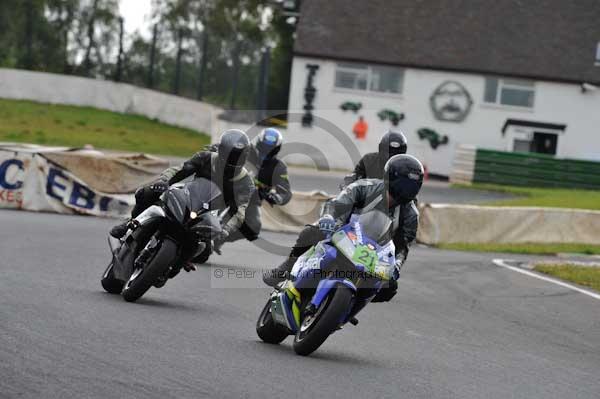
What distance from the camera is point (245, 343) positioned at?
8.72 meters

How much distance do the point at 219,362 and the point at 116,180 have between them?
44.5 feet

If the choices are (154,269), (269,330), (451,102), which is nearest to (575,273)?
(154,269)

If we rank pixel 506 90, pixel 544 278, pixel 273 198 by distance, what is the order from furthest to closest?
1. pixel 506 90
2. pixel 544 278
3. pixel 273 198

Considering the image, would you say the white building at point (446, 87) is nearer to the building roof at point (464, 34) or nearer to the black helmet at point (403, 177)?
the building roof at point (464, 34)

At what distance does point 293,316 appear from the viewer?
8.56 m

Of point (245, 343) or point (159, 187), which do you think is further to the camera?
point (159, 187)

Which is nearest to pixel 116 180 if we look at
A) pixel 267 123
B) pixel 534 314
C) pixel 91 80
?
pixel 534 314

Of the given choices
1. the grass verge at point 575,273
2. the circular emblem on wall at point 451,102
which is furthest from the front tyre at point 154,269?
the circular emblem on wall at point 451,102

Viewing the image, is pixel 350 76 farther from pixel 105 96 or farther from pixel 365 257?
pixel 365 257

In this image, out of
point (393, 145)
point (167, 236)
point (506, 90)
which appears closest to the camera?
point (167, 236)

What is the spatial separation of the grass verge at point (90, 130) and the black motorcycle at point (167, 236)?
2837cm

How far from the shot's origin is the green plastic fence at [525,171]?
39.2 m

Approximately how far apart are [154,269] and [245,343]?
4.70 feet

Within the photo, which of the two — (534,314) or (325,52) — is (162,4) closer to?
(325,52)
